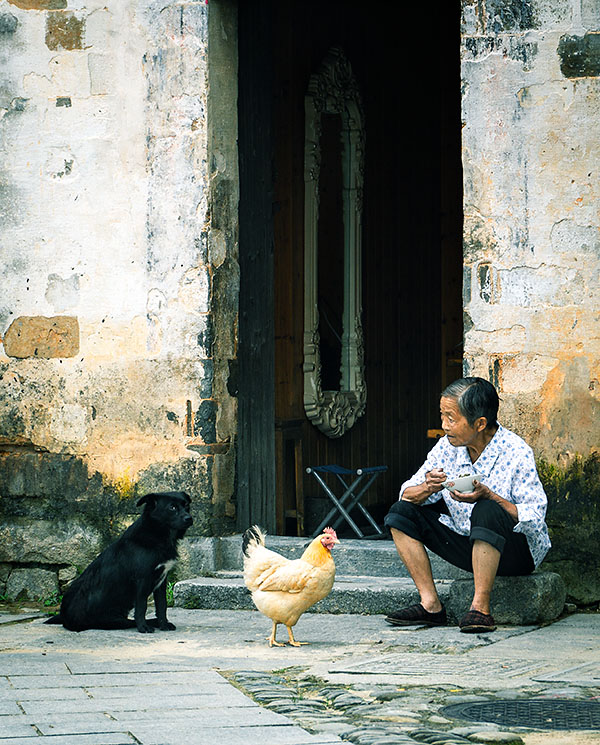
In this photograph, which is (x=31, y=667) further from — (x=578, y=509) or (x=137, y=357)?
(x=578, y=509)

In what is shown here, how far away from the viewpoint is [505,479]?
6363 millimetres

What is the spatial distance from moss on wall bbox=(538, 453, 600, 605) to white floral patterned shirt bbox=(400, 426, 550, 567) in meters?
0.50

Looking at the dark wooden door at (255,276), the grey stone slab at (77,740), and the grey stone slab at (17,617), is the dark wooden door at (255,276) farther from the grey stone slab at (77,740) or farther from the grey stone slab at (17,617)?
the grey stone slab at (77,740)

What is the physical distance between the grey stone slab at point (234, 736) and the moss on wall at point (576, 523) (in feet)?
9.54

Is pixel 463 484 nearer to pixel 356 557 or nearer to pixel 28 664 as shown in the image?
pixel 356 557

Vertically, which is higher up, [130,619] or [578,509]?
[578,509]

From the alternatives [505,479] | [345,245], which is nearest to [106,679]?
[505,479]

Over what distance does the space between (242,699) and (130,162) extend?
12.6 feet

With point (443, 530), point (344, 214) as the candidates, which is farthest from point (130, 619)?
point (344, 214)

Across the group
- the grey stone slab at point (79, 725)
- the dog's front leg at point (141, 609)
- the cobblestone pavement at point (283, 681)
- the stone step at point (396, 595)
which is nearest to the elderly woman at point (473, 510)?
the stone step at point (396, 595)

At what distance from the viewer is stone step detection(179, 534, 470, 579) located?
288 inches

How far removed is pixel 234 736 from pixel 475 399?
8.44 ft

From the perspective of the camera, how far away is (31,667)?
5.62m

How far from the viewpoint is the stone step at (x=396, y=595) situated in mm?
6531
